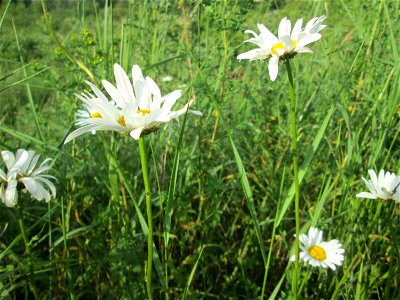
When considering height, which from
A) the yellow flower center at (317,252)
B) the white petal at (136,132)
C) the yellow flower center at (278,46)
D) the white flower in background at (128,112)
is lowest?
the yellow flower center at (317,252)

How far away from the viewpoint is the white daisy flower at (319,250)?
46.1 inches

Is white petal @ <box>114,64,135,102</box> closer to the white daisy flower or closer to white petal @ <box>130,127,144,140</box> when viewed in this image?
white petal @ <box>130,127,144,140</box>

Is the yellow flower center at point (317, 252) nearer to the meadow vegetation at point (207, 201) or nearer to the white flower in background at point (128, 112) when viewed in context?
the meadow vegetation at point (207, 201)

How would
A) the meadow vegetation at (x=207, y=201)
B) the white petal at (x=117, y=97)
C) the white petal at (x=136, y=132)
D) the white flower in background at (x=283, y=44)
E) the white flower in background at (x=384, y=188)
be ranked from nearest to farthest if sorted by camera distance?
1. the white petal at (x=136, y=132)
2. the white petal at (x=117, y=97)
3. the white flower in background at (x=283, y=44)
4. the white flower in background at (x=384, y=188)
5. the meadow vegetation at (x=207, y=201)

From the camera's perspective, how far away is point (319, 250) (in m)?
1.23

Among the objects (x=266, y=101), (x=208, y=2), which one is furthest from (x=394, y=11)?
(x=208, y=2)

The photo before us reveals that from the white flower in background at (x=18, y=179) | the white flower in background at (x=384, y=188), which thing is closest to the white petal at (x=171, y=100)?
the white flower in background at (x=18, y=179)

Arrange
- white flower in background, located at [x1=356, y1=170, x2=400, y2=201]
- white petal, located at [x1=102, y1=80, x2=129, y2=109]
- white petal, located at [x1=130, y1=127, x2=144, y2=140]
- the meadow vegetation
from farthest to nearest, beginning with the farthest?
1. the meadow vegetation
2. white flower in background, located at [x1=356, y1=170, x2=400, y2=201]
3. white petal, located at [x1=102, y1=80, x2=129, y2=109]
4. white petal, located at [x1=130, y1=127, x2=144, y2=140]

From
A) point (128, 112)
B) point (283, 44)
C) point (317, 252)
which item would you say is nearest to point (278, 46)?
point (283, 44)

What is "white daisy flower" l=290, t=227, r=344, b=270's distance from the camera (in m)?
1.17

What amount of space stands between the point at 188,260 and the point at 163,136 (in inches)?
18.4

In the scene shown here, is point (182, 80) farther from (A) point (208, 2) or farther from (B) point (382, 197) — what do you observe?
(B) point (382, 197)

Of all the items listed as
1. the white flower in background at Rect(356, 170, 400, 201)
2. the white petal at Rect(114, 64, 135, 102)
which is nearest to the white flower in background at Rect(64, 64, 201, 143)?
the white petal at Rect(114, 64, 135, 102)

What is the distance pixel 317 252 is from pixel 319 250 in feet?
0.04
